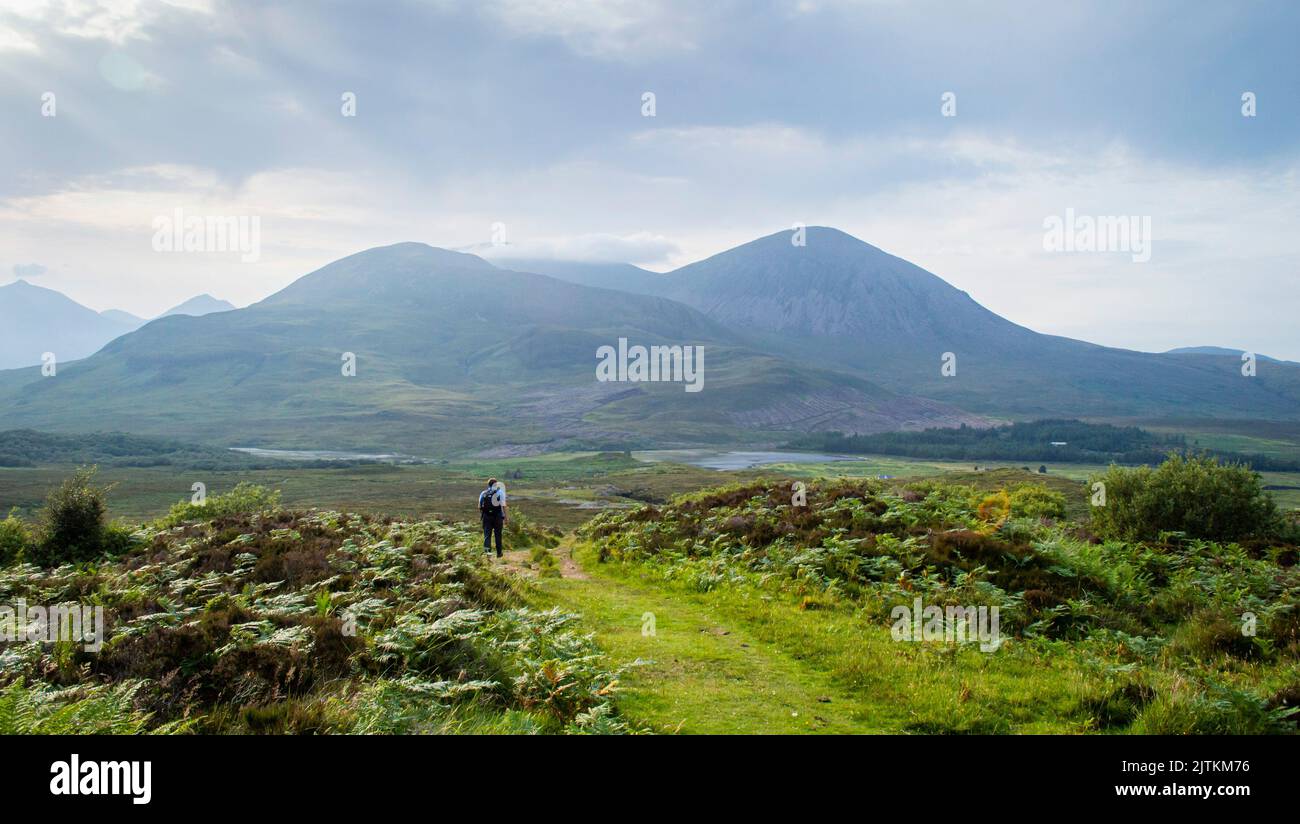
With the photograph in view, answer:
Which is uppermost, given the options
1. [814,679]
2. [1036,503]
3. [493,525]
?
[1036,503]

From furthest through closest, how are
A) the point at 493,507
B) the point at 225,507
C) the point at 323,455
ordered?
the point at 323,455 → the point at 225,507 → the point at 493,507

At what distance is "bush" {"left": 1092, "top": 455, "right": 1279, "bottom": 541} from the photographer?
20219 millimetres

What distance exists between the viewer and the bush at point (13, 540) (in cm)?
1689

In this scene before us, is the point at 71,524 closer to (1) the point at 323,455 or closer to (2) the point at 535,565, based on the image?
(2) the point at 535,565

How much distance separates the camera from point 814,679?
10.5 metres

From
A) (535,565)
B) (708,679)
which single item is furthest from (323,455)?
(708,679)

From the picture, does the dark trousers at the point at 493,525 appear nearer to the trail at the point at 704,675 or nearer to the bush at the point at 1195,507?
the trail at the point at 704,675

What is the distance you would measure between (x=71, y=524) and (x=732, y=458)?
161m

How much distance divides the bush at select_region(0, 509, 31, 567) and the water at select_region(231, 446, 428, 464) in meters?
148

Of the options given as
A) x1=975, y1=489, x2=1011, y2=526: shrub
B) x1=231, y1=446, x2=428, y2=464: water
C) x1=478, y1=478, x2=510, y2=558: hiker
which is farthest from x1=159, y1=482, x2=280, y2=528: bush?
x1=231, y1=446, x2=428, y2=464: water

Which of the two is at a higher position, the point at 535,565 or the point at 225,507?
the point at 225,507

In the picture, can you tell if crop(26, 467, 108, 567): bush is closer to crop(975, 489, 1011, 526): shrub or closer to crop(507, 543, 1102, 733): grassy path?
crop(507, 543, 1102, 733): grassy path
